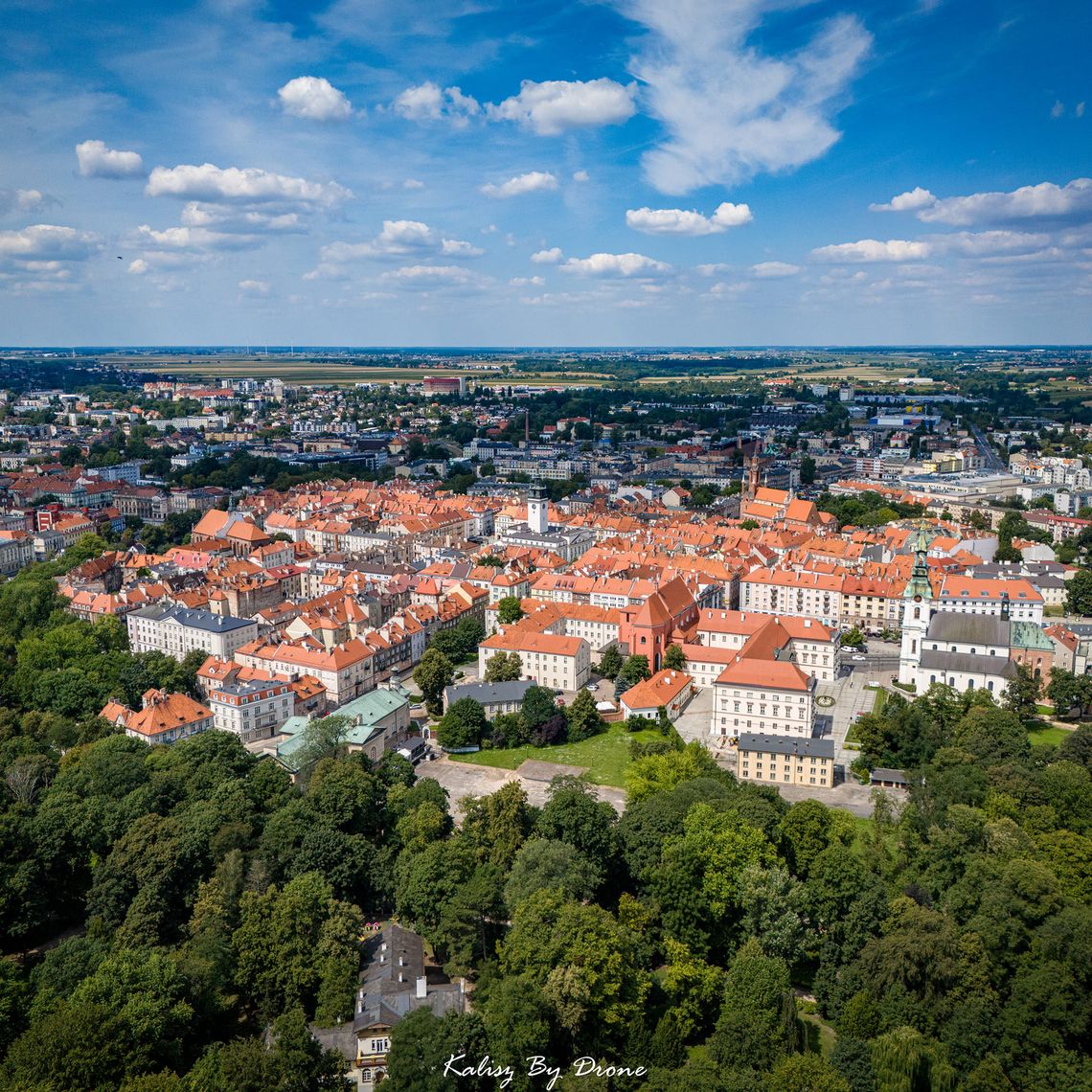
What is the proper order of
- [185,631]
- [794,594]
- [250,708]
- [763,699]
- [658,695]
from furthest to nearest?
1. [794,594]
2. [185,631]
3. [658,695]
4. [250,708]
5. [763,699]

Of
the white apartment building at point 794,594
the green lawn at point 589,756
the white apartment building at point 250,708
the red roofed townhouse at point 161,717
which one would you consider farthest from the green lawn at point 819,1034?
the white apartment building at point 794,594

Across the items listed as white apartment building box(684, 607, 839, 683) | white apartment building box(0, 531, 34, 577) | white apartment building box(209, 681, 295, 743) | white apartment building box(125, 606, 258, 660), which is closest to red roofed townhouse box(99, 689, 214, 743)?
white apartment building box(209, 681, 295, 743)

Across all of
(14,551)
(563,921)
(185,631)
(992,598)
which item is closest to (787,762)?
(563,921)

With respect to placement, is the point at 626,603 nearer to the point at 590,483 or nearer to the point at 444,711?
the point at 444,711

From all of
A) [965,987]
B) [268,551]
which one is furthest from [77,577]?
[965,987]

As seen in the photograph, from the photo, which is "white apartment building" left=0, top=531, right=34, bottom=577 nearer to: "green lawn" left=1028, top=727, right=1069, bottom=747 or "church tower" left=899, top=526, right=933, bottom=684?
"church tower" left=899, top=526, right=933, bottom=684

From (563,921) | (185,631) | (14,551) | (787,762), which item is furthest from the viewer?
(14,551)

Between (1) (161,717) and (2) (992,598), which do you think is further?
(2) (992,598)

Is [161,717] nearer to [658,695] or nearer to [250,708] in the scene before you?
[250,708]
